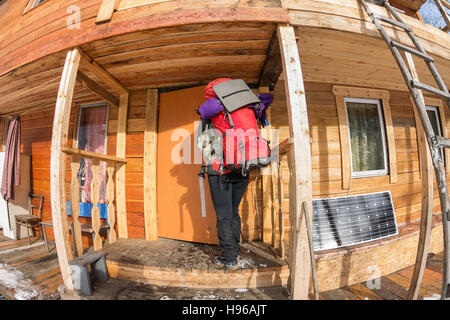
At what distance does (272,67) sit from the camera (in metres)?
2.15

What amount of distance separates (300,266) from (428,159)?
159 centimetres

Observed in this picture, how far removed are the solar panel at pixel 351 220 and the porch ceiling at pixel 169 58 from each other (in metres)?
2.17

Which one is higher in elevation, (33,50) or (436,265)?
(33,50)

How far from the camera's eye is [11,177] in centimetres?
362

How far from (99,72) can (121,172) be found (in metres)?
1.46

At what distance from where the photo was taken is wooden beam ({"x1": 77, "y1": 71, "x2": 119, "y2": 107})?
2179mm

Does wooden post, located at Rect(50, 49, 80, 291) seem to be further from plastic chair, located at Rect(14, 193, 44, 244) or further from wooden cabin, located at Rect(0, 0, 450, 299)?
plastic chair, located at Rect(14, 193, 44, 244)

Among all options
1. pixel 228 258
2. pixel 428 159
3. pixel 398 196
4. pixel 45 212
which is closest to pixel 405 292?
pixel 428 159

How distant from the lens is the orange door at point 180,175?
2607mm

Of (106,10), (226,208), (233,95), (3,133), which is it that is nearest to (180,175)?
(226,208)

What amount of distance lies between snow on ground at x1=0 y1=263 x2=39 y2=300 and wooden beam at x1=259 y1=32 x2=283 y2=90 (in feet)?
12.1

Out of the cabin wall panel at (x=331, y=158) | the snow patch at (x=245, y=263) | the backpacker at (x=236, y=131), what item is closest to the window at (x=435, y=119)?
the cabin wall panel at (x=331, y=158)

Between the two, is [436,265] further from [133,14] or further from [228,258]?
[133,14]

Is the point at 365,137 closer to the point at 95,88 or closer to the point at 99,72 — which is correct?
the point at 99,72
